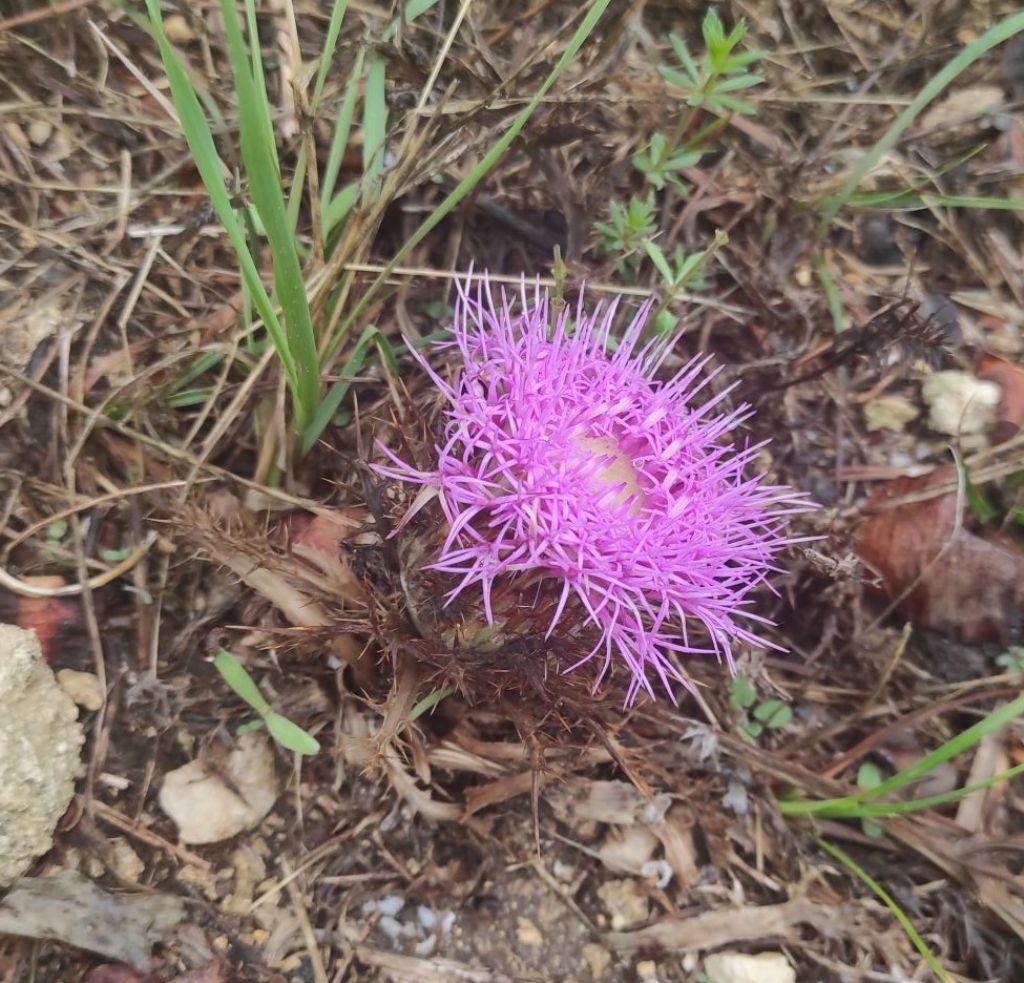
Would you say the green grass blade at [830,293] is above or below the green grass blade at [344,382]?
above

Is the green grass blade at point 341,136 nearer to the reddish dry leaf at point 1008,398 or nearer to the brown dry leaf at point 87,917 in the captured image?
the brown dry leaf at point 87,917

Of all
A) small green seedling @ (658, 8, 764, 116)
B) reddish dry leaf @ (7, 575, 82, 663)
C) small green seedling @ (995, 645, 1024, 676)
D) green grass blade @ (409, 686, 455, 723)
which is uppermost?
small green seedling @ (658, 8, 764, 116)

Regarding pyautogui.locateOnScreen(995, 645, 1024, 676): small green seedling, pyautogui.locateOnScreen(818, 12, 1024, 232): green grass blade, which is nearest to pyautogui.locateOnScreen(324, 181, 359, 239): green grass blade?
pyautogui.locateOnScreen(818, 12, 1024, 232): green grass blade

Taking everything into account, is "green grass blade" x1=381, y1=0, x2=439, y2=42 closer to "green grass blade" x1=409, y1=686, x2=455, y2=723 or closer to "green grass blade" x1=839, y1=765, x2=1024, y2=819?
"green grass blade" x1=409, y1=686, x2=455, y2=723

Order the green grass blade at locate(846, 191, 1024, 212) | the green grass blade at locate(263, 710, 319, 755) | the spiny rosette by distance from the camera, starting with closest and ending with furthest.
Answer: the spiny rosette, the green grass blade at locate(263, 710, 319, 755), the green grass blade at locate(846, 191, 1024, 212)

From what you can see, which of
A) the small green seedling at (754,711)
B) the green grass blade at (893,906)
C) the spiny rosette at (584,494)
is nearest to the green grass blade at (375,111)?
the spiny rosette at (584,494)

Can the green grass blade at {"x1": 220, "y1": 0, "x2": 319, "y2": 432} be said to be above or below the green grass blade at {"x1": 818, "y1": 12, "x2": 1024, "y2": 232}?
below

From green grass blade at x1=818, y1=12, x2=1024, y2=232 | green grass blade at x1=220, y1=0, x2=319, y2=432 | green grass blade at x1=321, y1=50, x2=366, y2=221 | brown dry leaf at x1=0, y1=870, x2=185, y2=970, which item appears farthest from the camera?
green grass blade at x1=818, y1=12, x2=1024, y2=232

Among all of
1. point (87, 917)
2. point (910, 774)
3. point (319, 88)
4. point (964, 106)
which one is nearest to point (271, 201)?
point (319, 88)
